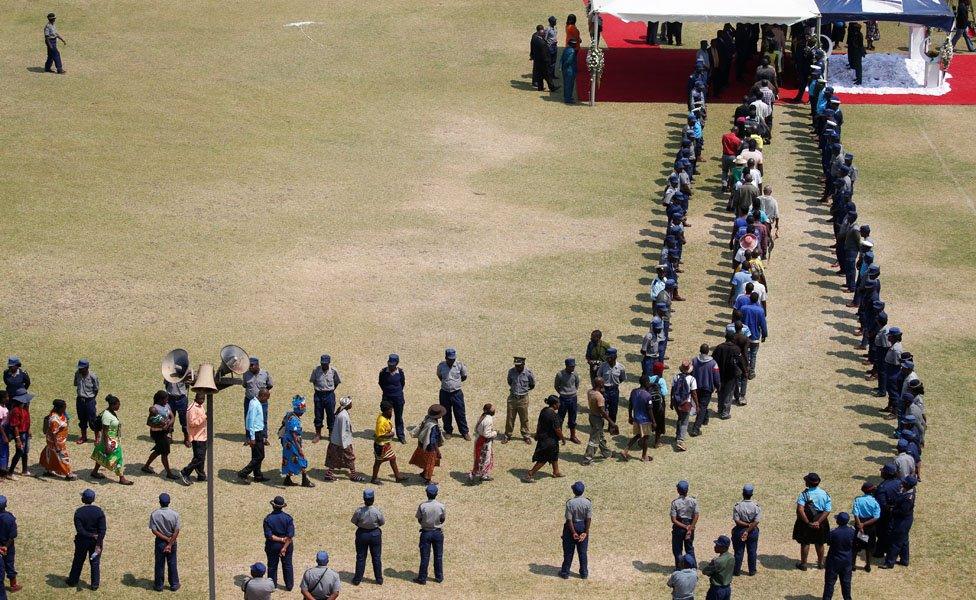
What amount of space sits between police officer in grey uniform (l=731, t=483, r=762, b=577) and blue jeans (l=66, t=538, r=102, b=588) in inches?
336

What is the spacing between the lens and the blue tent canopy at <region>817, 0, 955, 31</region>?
129 ft

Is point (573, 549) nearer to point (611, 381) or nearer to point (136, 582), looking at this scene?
point (611, 381)

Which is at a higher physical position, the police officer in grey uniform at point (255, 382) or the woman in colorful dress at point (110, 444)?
the police officer in grey uniform at point (255, 382)

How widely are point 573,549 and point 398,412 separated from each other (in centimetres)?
480

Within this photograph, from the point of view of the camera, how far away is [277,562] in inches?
787

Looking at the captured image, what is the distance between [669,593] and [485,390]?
263 inches

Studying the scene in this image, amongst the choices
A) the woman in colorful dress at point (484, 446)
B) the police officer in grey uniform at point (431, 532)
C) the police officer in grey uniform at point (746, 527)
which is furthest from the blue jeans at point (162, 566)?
the police officer in grey uniform at point (746, 527)

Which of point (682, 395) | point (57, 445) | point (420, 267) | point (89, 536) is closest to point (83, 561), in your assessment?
point (89, 536)

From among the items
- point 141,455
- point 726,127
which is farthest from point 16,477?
point 726,127

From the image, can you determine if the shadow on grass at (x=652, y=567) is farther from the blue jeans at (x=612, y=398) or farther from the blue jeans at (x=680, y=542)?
the blue jeans at (x=612, y=398)

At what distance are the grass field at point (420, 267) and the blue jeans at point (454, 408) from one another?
0.44 m

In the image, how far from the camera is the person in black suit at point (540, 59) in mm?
40812

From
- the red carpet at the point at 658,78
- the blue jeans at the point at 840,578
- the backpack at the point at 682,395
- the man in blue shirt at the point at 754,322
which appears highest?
the red carpet at the point at 658,78

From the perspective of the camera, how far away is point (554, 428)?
23203mm
